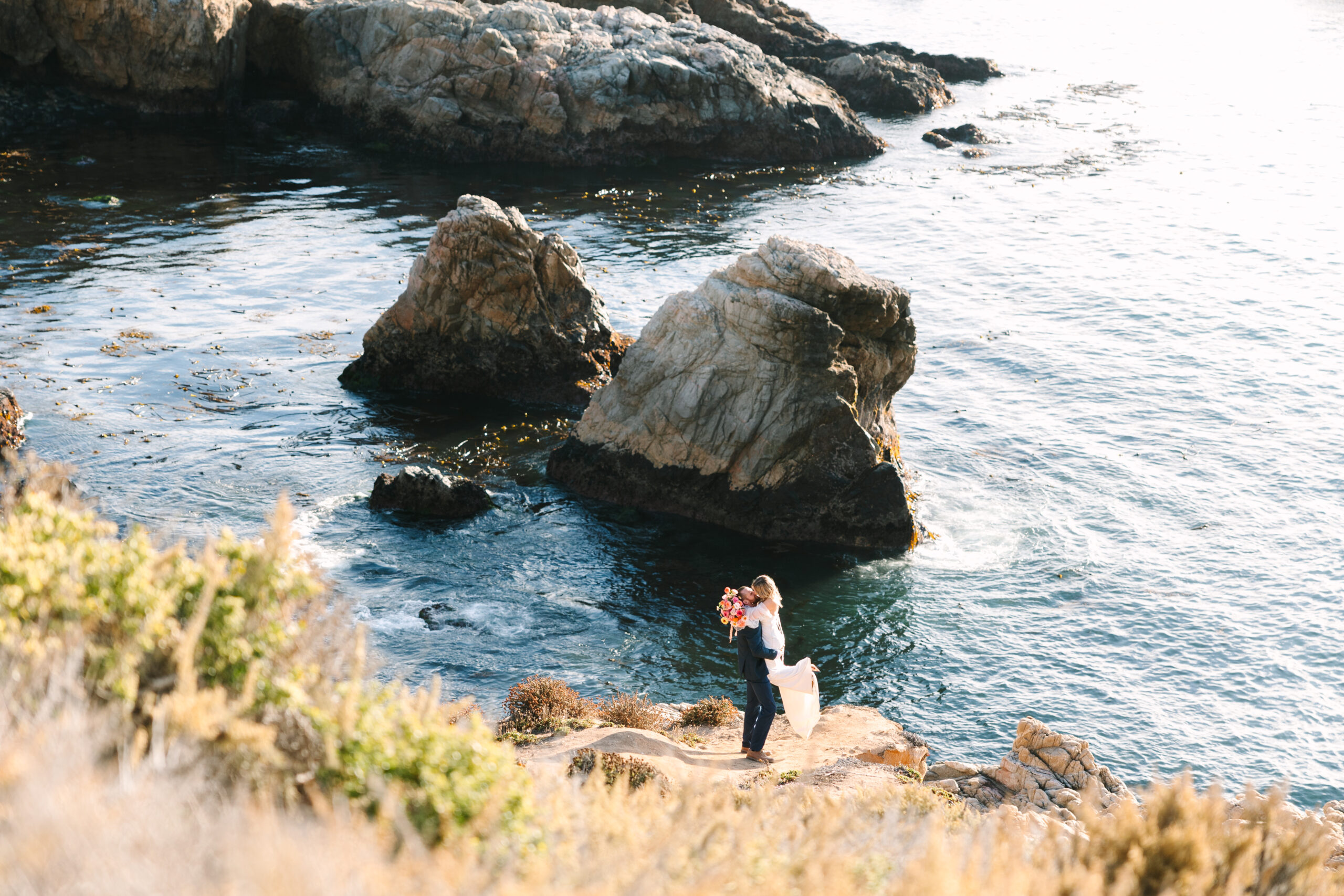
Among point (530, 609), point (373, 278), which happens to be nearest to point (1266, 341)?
point (530, 609)

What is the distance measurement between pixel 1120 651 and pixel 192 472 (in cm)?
1896

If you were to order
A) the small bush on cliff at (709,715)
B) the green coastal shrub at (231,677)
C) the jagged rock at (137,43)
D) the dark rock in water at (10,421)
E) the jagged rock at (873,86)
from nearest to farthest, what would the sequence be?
the green coastal shrub at (231,677) < the small bush on cliff at (709,715) < the dark rock in water at (10,421) < the jagged rock at (137,43) < the jagged rock at (873,86)

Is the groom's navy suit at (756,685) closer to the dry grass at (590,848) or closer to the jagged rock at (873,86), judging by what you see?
the dry grass at (590,848)

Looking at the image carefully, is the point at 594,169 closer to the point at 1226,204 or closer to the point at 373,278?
the point at 373,278

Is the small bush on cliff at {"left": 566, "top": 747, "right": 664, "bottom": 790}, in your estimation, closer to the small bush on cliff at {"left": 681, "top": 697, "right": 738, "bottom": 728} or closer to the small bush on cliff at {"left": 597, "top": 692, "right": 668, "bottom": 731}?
the small bush on cliff at {"left": 597, "top": 692, "right": 668, "bottom": 731}

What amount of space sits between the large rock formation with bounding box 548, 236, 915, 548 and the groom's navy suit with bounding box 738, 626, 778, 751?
776 centimetres

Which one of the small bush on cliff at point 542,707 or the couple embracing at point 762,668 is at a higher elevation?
the couple embracing at point 762,668

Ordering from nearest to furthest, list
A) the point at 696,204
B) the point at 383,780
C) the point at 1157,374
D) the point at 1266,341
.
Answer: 1. the point at 383,780
2. the point at 1157,374
3. the point at 1266,341
4. the point at 696,204

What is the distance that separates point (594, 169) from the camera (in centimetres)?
5081

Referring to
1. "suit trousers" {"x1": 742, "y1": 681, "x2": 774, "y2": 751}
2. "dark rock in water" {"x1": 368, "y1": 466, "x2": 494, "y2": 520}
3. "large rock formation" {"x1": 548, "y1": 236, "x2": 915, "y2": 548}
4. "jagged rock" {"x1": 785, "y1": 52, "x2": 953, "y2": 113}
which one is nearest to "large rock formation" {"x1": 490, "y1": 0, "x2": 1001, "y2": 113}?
"jagged rock" {"x1": 785, "y1": 52, "x2": 953, "y2": 113}

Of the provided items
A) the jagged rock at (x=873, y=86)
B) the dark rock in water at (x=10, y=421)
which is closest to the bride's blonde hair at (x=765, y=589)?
the dark rock in water at (x=10, y=421)

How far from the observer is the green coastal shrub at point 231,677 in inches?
271

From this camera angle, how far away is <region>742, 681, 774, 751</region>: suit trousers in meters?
15.3

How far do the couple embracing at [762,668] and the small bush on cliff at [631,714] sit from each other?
4.96ft
